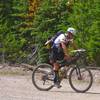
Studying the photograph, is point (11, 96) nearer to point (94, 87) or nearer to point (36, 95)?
point (36, 95)

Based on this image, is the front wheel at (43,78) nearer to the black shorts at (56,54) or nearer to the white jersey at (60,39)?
the black shorts at (56,54)

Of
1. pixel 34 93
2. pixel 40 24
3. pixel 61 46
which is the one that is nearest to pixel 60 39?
pixel 61 46

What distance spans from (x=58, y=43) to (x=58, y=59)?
1.64ft

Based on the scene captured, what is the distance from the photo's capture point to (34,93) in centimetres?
1425

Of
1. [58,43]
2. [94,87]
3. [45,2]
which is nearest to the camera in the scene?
[58,43]

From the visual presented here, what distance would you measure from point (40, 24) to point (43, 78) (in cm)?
761

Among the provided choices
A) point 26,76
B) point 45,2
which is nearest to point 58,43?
point 26,76

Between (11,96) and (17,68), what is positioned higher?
(11,96)

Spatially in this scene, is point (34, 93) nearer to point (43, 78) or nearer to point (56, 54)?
point (43, 78)

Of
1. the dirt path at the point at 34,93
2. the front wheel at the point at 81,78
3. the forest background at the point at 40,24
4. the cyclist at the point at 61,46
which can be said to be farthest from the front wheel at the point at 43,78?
A: the forest background at the point at 40,24

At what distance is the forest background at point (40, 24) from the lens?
20531mm

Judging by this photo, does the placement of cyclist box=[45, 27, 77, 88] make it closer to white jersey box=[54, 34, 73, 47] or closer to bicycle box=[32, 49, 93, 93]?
white jersey box=[54, 34, 73, 47]

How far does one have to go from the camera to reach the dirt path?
43.7 ft

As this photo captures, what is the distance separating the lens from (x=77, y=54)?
48.4 ft
